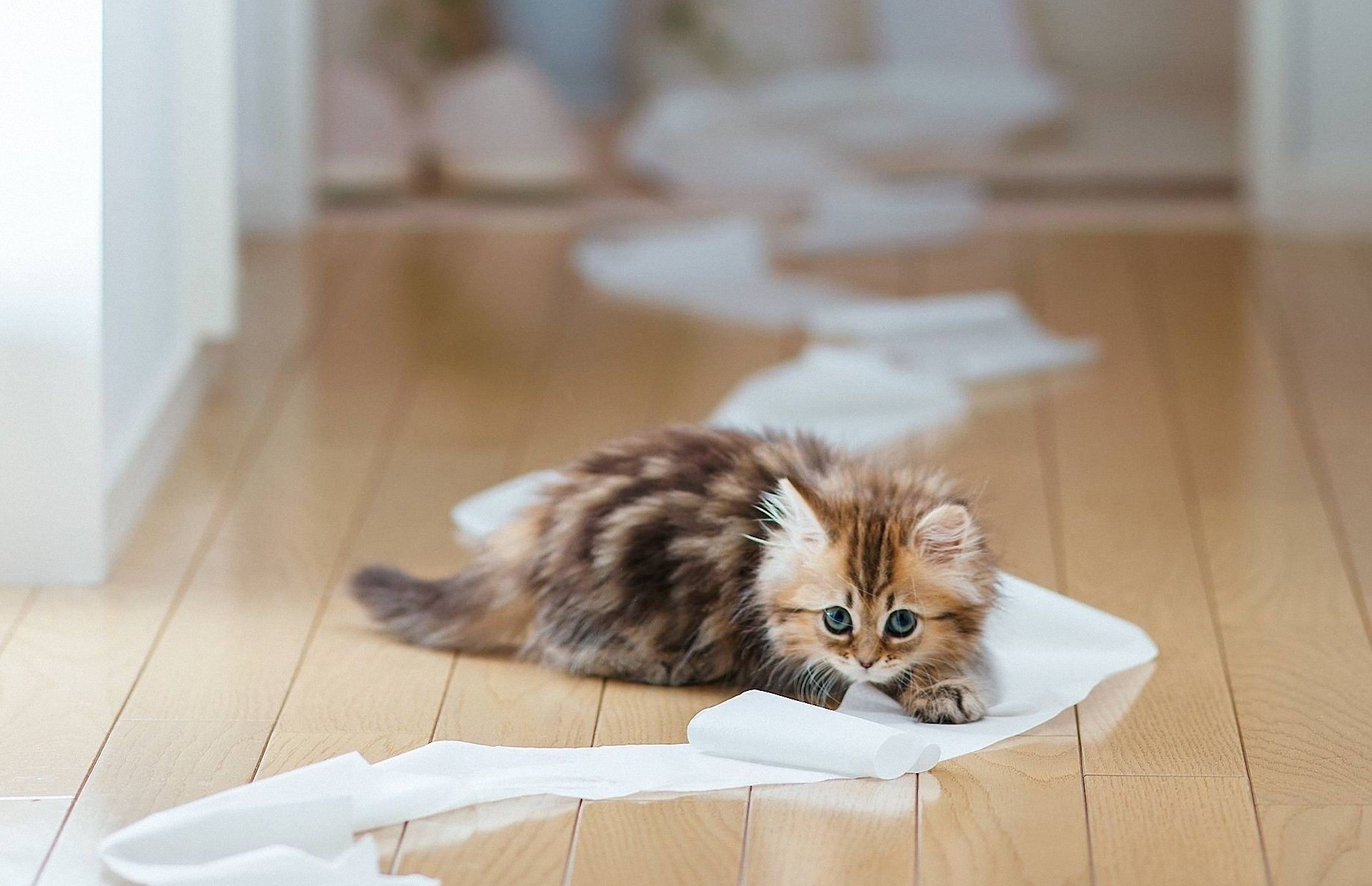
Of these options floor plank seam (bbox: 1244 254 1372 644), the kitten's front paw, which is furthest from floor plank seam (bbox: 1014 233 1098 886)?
floor plank seam (bbox: 1244 254 1372 644)

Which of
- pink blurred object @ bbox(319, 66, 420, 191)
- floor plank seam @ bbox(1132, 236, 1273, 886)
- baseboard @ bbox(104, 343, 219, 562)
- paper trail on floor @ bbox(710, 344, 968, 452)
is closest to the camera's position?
floor plank seam @ bbox(1132, 236, 1273, 886)

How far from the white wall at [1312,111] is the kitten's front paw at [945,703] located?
2483 mm

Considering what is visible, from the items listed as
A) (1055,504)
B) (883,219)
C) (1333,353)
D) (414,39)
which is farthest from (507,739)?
(414,39)

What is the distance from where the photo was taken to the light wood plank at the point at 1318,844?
150 centimetres

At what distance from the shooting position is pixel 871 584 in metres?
1.68

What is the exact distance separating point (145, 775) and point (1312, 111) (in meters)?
3.08

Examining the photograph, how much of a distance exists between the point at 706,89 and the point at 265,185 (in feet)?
4.54

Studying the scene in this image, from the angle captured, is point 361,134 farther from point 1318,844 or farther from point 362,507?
point 1318,844

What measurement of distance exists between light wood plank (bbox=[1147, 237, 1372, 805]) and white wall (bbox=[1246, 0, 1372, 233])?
575 mm

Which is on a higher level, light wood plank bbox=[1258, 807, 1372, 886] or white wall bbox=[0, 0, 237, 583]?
white wall bbox=[0, 0, 237, 583]

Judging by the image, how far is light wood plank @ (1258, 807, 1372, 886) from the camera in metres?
1.50

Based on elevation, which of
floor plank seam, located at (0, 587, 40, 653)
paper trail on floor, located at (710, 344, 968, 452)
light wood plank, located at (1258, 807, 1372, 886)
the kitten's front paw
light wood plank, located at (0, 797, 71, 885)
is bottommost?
floor plank seam, located at (0, 587, 40, 653)

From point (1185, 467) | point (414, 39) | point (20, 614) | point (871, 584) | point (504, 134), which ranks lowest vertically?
point (20, 614)

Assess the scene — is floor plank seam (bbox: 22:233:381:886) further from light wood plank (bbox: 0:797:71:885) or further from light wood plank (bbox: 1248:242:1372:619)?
light wood plank (bbox: 1248:242:1372:619)
